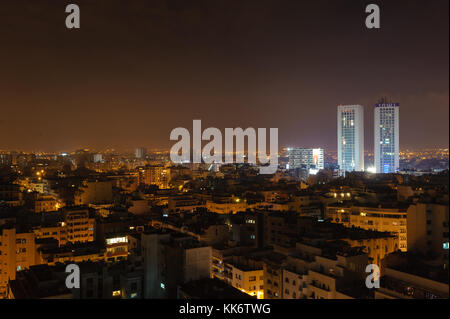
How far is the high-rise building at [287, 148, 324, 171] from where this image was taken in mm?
42562

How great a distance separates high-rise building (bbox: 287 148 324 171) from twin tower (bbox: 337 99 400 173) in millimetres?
6242

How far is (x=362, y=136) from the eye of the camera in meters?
34.8

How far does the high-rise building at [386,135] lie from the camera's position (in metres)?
28.8

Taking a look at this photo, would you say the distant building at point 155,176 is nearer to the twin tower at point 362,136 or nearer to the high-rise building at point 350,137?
the twin tower at point 362,136

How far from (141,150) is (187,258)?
47.6 m

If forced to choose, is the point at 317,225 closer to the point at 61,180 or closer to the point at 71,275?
the point at 71,275

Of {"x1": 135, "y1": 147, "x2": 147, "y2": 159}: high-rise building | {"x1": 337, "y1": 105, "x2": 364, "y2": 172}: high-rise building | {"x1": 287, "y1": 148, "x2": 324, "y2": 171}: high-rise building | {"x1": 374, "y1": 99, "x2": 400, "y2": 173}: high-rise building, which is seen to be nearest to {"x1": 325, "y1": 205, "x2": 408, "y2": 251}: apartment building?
{"x1": 374, "y1": 99, "x2": 400, "y2": 173}: high-rise building

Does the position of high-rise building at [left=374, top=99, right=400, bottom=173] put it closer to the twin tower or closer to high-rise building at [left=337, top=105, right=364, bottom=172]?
the twin tower

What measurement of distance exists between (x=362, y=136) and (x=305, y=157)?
945 cm

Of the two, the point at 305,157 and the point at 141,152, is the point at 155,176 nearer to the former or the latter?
the point at 305,157

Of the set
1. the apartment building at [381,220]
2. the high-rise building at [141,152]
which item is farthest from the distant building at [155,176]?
the high-rise building at [141,152]

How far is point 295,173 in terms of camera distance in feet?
111

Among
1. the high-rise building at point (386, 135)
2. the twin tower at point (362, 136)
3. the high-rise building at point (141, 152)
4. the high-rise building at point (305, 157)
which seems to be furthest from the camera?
the high-rise building at point (141, 152)
